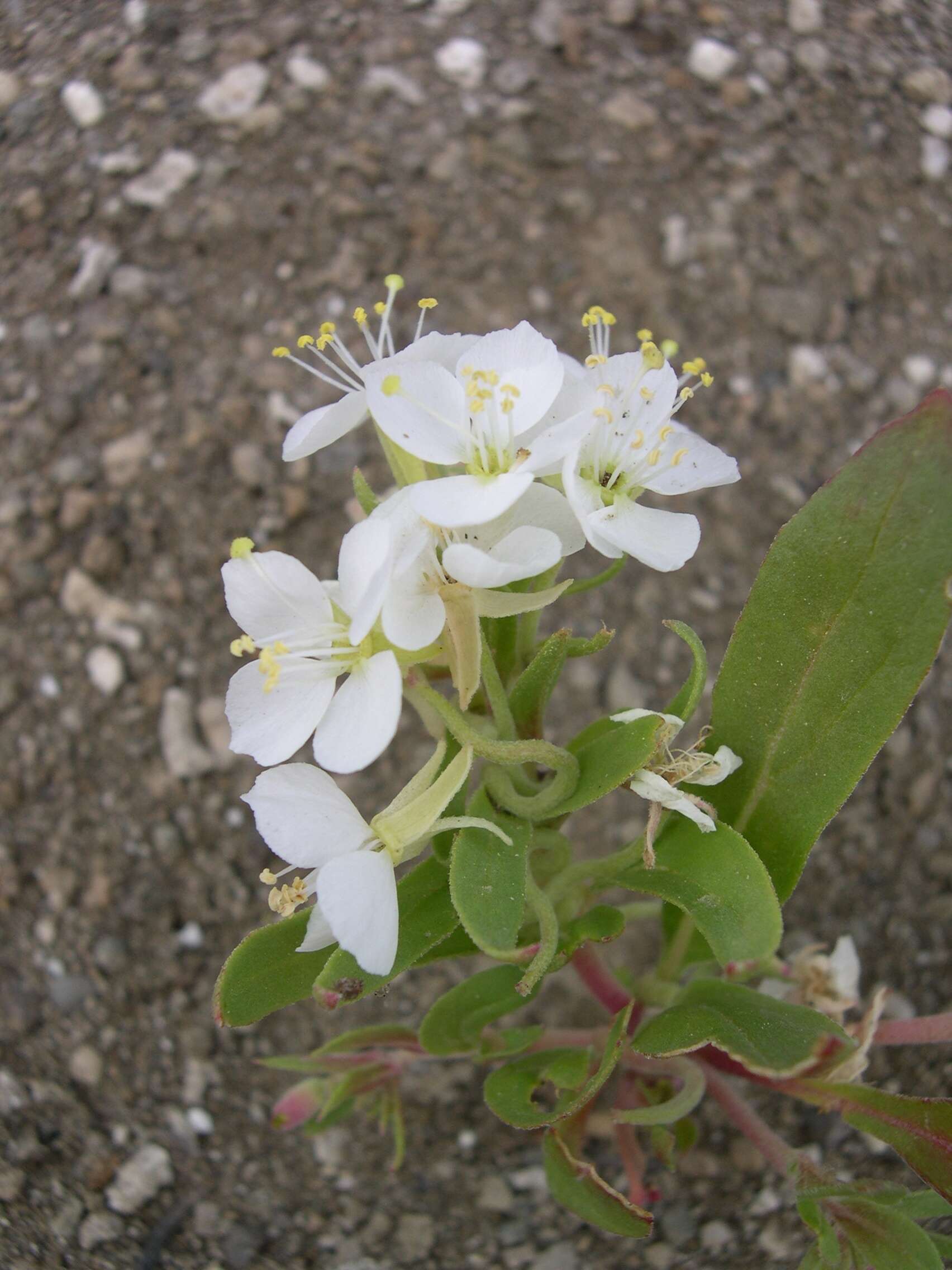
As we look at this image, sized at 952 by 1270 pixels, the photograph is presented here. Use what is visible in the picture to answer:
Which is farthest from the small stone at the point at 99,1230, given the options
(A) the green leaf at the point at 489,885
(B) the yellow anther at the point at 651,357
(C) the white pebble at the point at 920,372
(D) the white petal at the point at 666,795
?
(C) the white pebble at the point at 920,372

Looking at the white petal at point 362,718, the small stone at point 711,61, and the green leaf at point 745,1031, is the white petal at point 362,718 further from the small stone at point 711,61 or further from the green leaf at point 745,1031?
the small stone at point 711,61

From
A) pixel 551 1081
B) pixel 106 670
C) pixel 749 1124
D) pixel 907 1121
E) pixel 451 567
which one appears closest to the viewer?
pixel 451 567

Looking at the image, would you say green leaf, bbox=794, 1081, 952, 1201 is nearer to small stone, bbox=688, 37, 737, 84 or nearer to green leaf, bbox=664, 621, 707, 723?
green leaf, bbox=664, 621, 707, 723

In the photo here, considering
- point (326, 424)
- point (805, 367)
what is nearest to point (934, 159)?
point (805, 367)

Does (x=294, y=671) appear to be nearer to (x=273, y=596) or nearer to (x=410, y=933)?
(x=273, y=596)

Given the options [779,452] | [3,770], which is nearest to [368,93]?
[779,452]

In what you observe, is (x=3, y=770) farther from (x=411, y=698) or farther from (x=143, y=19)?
(x=143, y=19)
